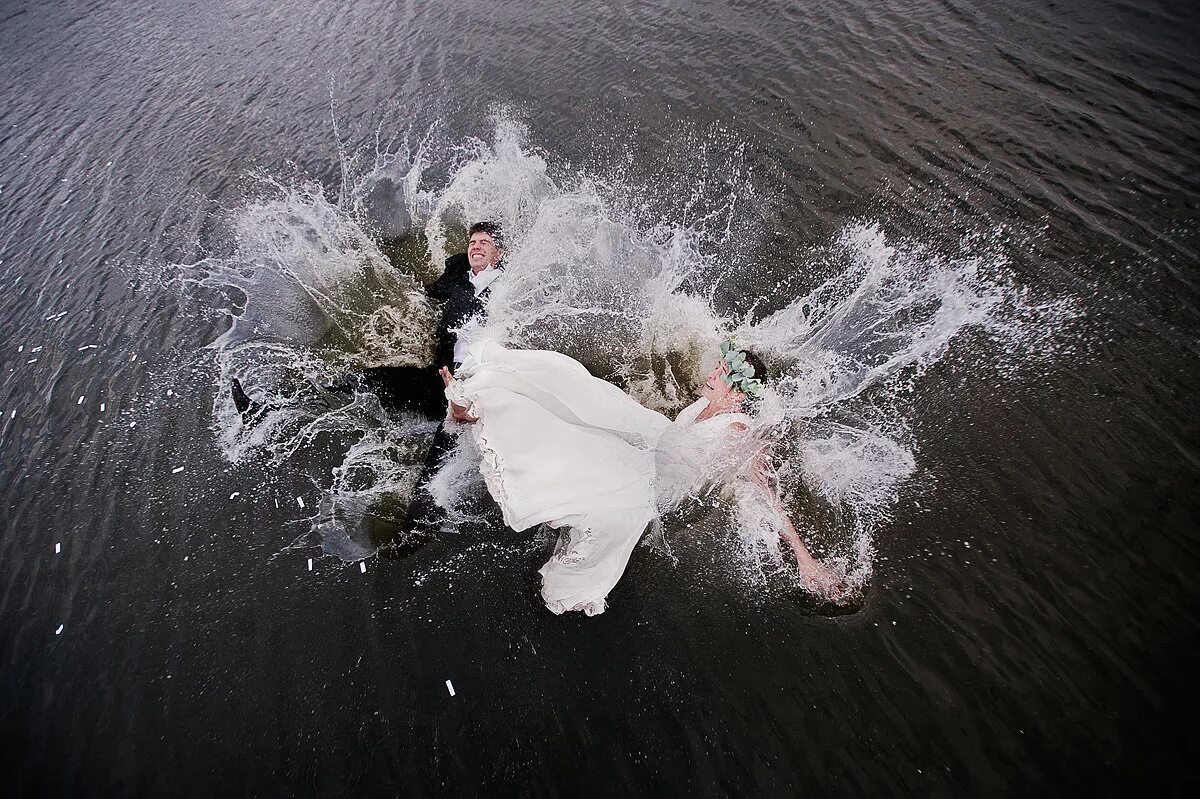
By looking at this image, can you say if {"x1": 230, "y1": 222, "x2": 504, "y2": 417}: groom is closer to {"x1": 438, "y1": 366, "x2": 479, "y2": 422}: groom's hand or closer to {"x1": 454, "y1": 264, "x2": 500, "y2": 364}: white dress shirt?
{"x1": 454, "y1": 264, "x2": 500, "y2": 364}: white dress shirt

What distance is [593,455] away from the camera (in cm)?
426

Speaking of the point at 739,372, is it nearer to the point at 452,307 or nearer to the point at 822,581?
the point at 822,581

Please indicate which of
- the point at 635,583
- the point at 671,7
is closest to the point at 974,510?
the point at 635,583

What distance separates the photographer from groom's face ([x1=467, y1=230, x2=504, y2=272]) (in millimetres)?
6031

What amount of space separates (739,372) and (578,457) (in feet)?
5.47

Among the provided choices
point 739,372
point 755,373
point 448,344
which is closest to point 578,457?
point 739,372

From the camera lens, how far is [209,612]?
16.4ft

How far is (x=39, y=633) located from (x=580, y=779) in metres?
5.32

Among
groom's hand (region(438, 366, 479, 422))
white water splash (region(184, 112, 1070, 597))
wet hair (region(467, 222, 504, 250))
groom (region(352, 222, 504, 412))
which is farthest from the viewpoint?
wet hair (region(467, 222, 504, 250))

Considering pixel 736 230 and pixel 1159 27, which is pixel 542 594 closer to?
pixel 736 230

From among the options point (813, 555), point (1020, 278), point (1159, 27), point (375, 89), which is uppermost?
point (1159, 27)

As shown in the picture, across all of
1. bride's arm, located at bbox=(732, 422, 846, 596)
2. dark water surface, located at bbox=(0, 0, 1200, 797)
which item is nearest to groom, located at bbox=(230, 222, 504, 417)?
dark water surface, located at bbox=(0, 0, 1200, 797)

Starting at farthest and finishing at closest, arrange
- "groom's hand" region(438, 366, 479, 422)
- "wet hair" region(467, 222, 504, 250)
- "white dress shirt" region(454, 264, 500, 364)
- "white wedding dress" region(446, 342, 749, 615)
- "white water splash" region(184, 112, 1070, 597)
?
"wet hair" region(467, 222, 504, 250) → "white dress shirt" region(454, 264, 500, 364) → "white water splash" region(184, 112, 1070, 597) → "groom's hand" region(438, 366, 479, 422) → "white wedding dress" region(446, 342, 749, 615)

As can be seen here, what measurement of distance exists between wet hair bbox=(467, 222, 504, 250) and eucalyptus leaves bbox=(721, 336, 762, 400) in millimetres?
3132
